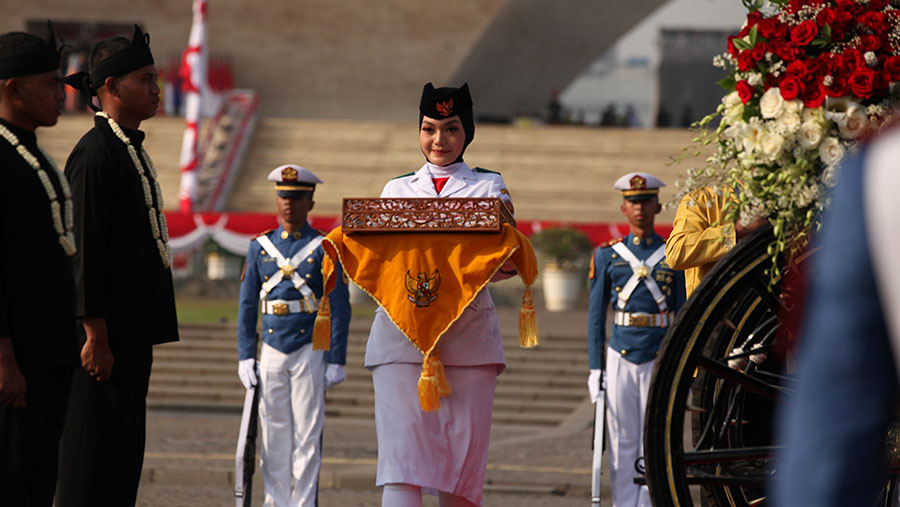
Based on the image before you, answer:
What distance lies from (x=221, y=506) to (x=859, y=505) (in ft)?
21.4

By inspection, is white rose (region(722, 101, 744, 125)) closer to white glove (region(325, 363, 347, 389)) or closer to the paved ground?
white glove (region(325, 363, 347, 389))

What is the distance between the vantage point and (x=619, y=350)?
737 centimetres

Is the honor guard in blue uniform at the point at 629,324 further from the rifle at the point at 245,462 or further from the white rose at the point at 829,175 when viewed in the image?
the white rose at the point at 829,175

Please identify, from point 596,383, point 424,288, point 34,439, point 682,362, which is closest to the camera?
point 682,362

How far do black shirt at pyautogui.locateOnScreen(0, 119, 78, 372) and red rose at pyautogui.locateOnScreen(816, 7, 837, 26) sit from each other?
7.56 feet

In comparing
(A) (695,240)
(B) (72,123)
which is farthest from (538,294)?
(A) (695,240)

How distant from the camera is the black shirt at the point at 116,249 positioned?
431 cm

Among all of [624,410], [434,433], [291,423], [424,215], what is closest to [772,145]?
[424,215]

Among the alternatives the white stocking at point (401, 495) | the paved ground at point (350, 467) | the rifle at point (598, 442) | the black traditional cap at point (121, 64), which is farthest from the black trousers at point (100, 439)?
the paved ground at point (350, 467)

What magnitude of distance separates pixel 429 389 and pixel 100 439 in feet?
3.70

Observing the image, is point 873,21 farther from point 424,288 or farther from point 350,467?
point 350,467

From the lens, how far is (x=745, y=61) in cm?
330

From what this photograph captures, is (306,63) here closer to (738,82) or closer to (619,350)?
(619,350)

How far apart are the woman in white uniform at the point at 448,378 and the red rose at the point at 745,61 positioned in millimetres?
1531
